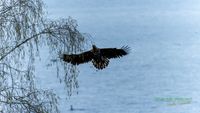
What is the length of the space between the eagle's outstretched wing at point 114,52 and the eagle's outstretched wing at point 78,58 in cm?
26

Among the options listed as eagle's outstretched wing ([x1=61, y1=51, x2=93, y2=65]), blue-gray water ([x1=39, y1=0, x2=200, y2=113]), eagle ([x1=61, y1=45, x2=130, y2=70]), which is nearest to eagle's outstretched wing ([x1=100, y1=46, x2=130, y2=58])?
eagle ([x1=61, y1=45, x2=130, y2=70])

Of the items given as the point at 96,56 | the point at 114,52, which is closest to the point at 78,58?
the point at 96,56

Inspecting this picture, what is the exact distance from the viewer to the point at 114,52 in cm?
1028

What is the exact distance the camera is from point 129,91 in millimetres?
121188

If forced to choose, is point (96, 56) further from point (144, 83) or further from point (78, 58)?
point (144, 83)

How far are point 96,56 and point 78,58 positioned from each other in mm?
492

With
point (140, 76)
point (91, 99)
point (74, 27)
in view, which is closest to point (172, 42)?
point (140, 76)

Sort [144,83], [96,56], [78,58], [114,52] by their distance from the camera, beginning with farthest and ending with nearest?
[144,83] < [114,52] < [78,58] < [96,56]

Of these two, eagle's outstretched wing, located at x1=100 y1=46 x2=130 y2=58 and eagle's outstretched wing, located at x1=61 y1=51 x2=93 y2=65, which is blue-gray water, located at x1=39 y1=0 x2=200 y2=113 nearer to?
eagle's outstretched wing, located at x1=100 y1=46 x2=130 y2=58

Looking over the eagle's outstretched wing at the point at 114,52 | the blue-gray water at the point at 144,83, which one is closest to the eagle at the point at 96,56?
the eagle's outstretched wing at the point at 114,52

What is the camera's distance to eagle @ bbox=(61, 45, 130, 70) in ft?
30.9

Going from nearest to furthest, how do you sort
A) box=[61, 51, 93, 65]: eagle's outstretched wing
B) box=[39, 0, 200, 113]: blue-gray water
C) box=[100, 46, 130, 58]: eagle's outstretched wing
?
box=[61, 51, 93, 65]: eagle's outstretched wing < box=[100, 46, 130, 58]: eagle's outstretched wing < box=[39, 0, 200, 113]: blue-gray water

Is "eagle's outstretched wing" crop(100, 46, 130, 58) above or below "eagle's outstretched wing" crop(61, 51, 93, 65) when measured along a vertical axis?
above

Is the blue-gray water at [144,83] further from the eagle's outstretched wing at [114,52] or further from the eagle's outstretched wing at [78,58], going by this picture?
the eagle's outstretched wing at [78,58]
